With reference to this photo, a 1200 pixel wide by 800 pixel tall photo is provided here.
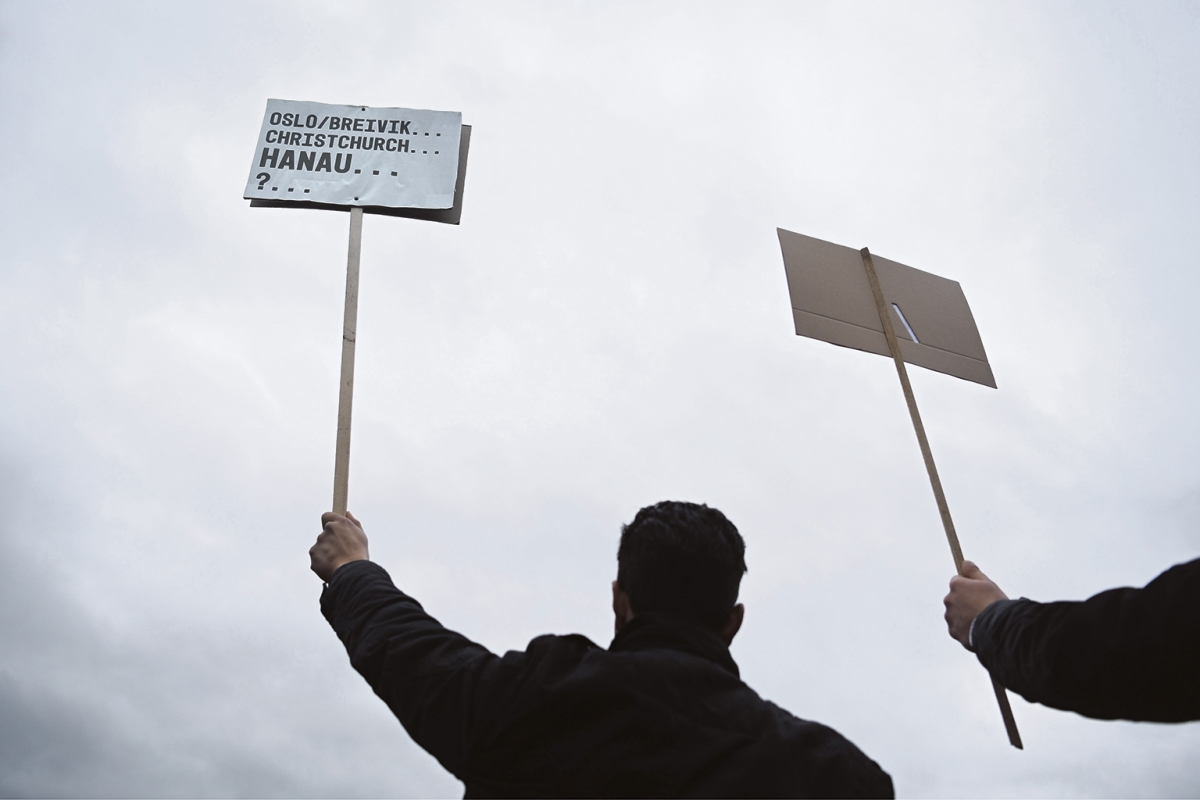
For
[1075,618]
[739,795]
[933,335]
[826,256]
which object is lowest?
[739,795]

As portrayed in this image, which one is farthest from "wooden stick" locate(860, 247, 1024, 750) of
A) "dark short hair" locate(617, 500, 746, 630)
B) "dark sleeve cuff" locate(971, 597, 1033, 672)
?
"dark short hair" locate(617, 500, 746, 630)

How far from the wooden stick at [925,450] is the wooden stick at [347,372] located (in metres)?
2.16

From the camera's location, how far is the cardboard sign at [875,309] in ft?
11.6

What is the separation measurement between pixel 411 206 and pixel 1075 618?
3.26m

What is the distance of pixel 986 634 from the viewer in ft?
6.45

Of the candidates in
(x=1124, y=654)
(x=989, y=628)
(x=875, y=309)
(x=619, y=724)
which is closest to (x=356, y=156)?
(x=875, y=309)

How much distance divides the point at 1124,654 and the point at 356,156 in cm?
377

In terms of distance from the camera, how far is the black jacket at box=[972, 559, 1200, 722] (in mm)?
1410

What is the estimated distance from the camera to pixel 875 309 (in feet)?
12.0

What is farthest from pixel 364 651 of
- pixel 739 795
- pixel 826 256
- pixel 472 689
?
pixel 826 256

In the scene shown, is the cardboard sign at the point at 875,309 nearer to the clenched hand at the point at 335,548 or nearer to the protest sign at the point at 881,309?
the protest sign at the point at 881,309

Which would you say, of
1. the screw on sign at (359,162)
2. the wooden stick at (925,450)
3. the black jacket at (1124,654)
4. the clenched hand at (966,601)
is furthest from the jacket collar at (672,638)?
the screw on sign at (359,162)

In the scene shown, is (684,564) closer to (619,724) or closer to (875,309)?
(619,724)

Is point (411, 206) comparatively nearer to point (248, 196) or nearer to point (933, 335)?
point (248, 196)
